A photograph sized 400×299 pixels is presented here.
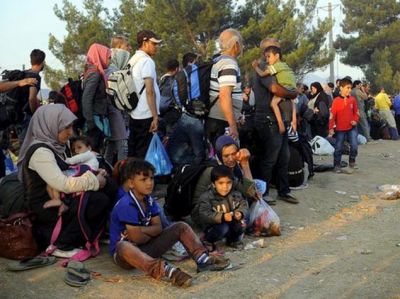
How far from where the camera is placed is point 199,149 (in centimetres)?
639

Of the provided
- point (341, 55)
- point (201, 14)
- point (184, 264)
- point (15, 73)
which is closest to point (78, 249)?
point (184, 264)

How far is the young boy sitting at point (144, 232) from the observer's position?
177 inches

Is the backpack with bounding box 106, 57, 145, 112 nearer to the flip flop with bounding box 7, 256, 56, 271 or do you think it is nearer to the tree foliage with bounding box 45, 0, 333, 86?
the flip flop with bounding box 7, 256, 56, 271

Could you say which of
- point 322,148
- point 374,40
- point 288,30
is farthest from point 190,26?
point 374,40

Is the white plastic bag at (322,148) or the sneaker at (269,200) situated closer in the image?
the sneaker at (269,200)

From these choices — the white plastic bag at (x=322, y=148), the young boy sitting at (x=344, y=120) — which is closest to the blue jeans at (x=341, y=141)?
the young boy sitting at (x=344, y=120)

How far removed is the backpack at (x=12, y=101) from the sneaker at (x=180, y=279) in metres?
3.08

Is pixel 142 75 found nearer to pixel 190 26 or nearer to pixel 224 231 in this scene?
pixel 224 231

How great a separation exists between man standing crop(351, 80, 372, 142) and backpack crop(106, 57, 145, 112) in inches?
367

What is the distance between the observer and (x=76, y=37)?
27.3 m

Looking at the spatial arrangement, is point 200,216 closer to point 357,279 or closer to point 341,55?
point 357,279

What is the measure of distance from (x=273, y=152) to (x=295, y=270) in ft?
7.71

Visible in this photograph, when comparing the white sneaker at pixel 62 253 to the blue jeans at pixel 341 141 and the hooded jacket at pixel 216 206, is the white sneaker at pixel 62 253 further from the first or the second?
the blue jeans at pixel 341 141

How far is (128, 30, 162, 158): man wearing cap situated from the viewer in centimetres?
594
